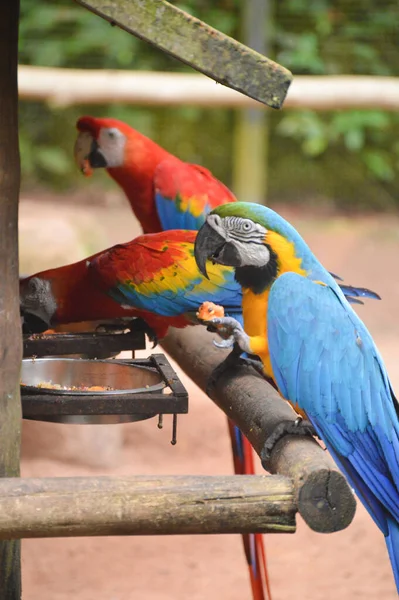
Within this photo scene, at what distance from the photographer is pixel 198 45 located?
3.30ft

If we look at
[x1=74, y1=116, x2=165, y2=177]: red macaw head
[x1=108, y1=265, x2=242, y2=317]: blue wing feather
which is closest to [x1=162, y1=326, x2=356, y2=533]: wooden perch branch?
[x1=108, y1=265, x2=242, y2=317]: blue wing feather

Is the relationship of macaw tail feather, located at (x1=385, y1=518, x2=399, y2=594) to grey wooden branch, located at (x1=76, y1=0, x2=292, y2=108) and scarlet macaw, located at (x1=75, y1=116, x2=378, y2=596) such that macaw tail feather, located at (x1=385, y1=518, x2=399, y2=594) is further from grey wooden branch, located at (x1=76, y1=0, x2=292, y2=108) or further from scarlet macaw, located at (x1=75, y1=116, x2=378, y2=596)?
scarlet macaw, located at (x1=75, y1=116, x2=378, y2=596)

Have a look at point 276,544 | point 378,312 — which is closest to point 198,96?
point 378,312

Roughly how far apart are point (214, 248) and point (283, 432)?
0.98 ft

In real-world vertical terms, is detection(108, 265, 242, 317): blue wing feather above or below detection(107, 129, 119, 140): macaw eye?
below

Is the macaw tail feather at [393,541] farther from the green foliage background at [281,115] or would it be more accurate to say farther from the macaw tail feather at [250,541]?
the green foliage background at [281,115]

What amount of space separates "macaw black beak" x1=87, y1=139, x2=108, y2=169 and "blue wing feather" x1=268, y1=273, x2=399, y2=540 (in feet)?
4.50

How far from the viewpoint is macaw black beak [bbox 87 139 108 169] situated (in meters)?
2.57

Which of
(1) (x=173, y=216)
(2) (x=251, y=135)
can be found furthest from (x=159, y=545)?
(2) (x=251, y=135)

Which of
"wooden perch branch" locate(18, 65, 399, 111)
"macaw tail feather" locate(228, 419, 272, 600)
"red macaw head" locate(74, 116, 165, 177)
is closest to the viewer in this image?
"macaw tail feather" locate(228, 419, 272, 600)

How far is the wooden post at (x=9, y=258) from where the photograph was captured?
111 cm

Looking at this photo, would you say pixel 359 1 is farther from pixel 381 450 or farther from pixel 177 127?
pixel 381 450

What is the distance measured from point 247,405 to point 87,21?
195 inches

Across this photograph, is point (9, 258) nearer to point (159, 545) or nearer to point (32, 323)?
point (32, 323)
